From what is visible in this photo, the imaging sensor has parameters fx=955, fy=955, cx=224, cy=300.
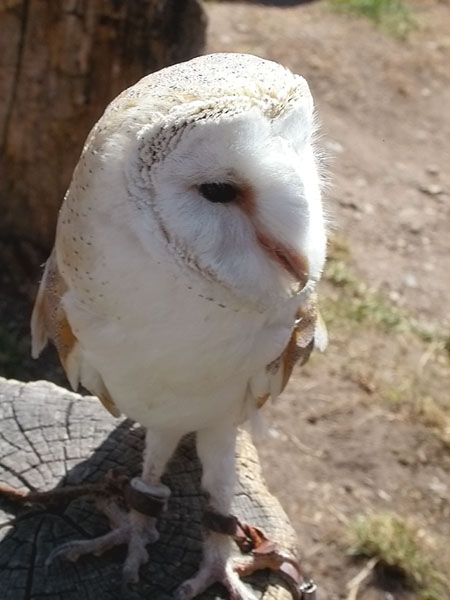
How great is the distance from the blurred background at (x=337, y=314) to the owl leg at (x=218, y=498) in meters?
0.85

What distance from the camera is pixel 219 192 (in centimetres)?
141

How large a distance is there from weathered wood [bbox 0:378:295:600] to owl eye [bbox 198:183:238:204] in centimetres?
88

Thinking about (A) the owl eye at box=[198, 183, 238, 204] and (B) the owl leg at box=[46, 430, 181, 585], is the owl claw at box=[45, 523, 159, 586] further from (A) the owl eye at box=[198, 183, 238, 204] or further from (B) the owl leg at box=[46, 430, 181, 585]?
(A) the owl eye at box=[198, 183, 238, 204]

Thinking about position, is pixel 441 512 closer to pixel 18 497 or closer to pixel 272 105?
pixel 18 497

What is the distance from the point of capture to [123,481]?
209cm

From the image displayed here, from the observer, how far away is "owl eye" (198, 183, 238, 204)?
1408 millimetres

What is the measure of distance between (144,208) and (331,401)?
7.50 feet

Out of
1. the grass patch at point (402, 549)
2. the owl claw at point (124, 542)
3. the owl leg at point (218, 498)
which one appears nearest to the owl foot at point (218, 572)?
the owl leg at point (218, 498)

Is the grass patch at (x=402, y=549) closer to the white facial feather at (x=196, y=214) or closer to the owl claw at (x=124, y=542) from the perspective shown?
the owl claw at (x=124, y=542)

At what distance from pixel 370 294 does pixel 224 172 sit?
9.25ft

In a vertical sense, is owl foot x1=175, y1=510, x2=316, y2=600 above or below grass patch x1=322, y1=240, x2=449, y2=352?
above

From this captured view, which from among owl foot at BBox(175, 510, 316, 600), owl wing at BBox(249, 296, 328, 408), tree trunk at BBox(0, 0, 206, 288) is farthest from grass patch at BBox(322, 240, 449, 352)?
owl wing at BBox(249, 296, 328, 408)

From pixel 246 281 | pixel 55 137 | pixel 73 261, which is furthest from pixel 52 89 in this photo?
pixel 246 281

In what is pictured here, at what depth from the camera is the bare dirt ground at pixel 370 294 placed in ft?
10.6
